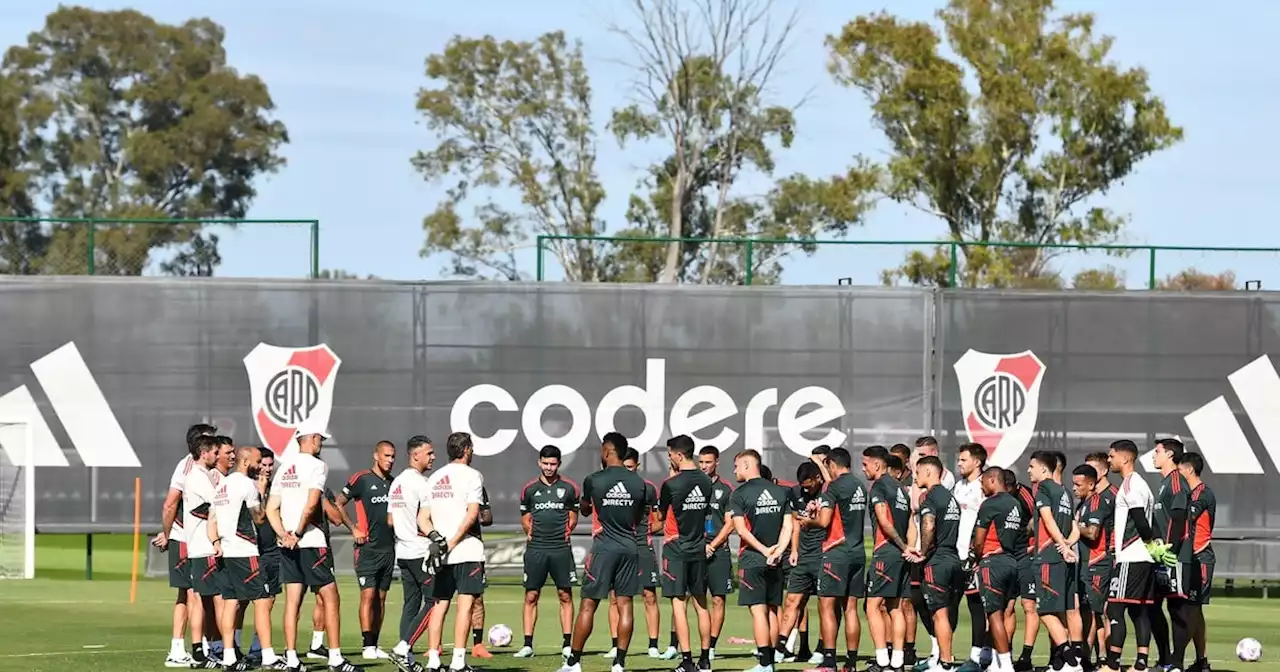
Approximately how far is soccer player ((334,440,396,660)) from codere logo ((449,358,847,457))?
887cm

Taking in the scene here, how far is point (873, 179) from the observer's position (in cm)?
4691

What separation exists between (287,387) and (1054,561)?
13.0m

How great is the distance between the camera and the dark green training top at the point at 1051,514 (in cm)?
1689

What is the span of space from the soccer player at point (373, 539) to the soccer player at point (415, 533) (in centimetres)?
114

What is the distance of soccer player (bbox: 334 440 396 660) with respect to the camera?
17953mm

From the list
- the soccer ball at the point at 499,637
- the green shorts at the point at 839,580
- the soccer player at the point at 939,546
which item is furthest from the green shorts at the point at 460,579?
the soccer player at the point at 939,546

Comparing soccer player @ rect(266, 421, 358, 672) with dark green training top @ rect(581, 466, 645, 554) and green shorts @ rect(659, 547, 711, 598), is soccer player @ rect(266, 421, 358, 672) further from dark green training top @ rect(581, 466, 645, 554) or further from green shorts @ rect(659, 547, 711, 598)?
green shorts @ rect(659, 547, 711, 598)

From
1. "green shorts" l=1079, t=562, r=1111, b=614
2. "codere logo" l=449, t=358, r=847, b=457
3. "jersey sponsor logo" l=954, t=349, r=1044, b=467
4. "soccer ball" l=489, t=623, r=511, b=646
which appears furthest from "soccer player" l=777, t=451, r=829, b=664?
"jersey sponsor logo" l=954, t=349, r=1044, b=467

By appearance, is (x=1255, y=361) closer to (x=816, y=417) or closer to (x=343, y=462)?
(x=816, y=417)

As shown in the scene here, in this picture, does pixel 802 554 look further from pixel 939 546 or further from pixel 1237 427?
pixel 1237 427

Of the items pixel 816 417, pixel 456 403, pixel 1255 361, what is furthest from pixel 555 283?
pixel 1255 361

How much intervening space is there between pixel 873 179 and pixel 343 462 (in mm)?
→ 22393

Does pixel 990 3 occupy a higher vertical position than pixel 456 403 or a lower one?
higher

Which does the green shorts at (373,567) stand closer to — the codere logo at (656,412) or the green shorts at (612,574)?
the green shorts at (612,574)
